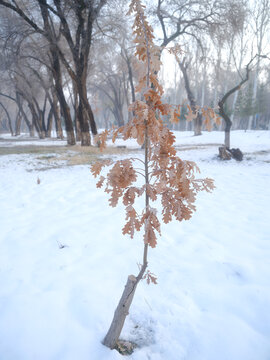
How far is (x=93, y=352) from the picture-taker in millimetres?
1705

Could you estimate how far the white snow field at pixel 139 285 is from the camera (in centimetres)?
176

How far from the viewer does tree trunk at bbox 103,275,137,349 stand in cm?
157

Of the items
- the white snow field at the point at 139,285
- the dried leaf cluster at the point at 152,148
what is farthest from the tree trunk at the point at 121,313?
the dried leaf cluster at the point at 152,148

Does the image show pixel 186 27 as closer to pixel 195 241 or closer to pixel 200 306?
pixel 195 241

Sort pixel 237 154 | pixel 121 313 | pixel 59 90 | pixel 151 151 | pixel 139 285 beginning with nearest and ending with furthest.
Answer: pixel 151 151
pixel 121 313
pixel 139 285
pixel 237 154
pixel 59 90

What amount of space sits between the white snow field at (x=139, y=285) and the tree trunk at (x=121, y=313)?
3.4 inches

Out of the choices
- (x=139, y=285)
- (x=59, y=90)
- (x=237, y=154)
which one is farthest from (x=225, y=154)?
(x=59, y=90)

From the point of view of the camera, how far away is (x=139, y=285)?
7.68ft

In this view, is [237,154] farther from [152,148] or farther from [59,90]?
[59,90]

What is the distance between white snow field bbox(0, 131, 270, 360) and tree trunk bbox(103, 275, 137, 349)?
0.28 feet

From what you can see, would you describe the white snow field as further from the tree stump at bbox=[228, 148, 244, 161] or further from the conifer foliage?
the tree stump at bbox=[228, 148, 244, 161]

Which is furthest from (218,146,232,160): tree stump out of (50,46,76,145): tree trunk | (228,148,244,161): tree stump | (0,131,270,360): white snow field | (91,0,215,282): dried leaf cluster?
(50,46,76,145): tree trunk

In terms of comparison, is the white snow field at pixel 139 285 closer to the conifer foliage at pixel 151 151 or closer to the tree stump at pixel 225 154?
the conifer foliage at pixel 151 151

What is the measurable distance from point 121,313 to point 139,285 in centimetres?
72
